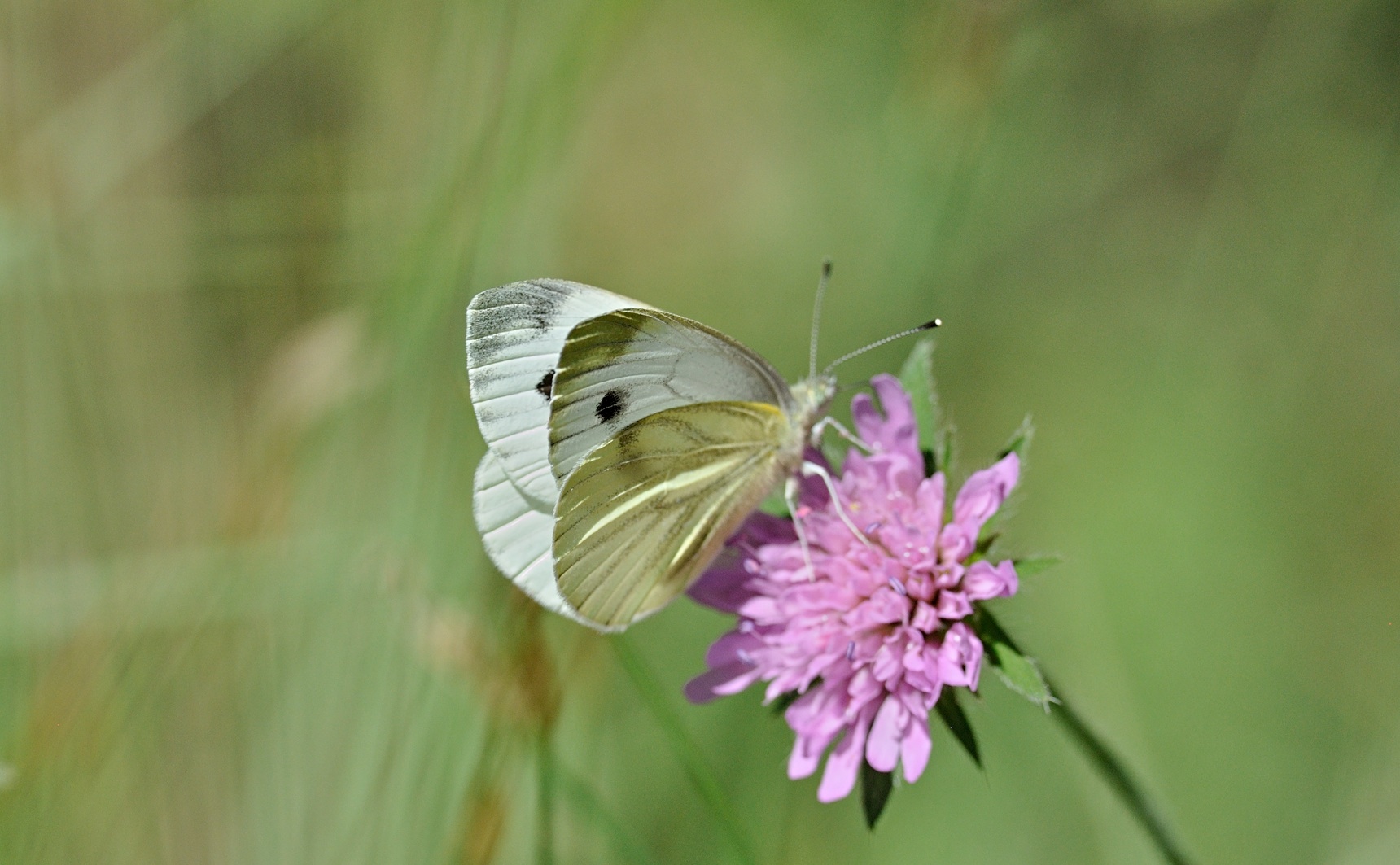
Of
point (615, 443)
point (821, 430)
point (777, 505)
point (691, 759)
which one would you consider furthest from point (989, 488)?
point (691, 759)

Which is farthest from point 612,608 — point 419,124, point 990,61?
point 419,124

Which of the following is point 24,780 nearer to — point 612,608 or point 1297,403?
point 612,608

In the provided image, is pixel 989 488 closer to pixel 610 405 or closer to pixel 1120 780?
pixel 1120 780

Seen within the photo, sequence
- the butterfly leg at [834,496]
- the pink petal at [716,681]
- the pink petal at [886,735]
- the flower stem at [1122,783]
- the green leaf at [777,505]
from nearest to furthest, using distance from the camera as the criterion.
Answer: the flower stem at [1122,783]
the pink petal at [886,735]
the butterfly leg at [834,496]
the pink petal at [716,681]
the green leaf at [777,505]

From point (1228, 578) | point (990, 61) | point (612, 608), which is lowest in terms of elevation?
point (1228, 578)

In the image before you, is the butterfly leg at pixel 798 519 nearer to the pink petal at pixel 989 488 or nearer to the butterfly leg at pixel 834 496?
the butterfly leg at pixel 834 496

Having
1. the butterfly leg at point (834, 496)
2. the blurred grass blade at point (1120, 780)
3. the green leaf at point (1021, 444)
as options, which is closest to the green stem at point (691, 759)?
the butterfly leg at point (834, 496)

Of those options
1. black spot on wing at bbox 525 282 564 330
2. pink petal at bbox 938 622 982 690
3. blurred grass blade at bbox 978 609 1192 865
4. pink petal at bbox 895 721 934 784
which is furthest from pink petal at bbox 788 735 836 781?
black spot on wing at bbox 525 282 564 330
